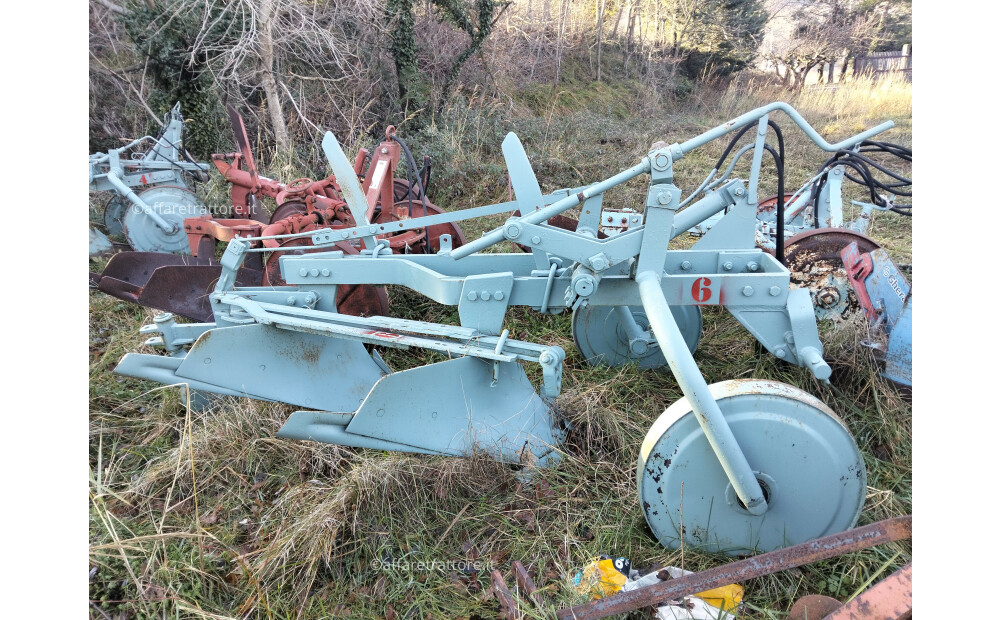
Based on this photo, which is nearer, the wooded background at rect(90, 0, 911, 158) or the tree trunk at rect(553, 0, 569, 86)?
the wooded background at rect(90, 0, 911, 158)

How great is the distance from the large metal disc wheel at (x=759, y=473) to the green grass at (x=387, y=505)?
0.15 meters

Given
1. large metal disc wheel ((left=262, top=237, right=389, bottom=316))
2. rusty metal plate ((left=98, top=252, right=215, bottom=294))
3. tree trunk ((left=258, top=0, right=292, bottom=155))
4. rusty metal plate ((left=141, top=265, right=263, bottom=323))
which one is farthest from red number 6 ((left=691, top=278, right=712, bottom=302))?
tree trunk ((left=258, top=0, right=292, bottom=155))

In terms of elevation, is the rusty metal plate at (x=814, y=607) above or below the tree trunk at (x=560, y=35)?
below

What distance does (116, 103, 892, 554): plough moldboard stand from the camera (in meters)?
1.88

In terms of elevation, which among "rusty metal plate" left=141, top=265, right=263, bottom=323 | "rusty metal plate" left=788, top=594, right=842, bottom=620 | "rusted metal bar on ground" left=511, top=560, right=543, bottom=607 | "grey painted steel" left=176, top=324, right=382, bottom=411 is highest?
"rusty metal plate" left=141, top=265, right=263, bottom=323

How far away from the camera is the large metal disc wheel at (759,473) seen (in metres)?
1.86

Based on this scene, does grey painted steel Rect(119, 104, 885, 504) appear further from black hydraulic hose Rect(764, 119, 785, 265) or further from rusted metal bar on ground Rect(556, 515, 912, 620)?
rusted metal bar on ground Rect(556, 515, 912, 620)

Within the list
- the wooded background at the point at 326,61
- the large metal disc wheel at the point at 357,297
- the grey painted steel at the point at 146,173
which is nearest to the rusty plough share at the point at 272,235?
the large metal disc wheel at the point at 357,297

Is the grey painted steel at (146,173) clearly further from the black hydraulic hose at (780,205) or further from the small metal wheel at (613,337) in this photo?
the black hydraulic hose at (780,205)

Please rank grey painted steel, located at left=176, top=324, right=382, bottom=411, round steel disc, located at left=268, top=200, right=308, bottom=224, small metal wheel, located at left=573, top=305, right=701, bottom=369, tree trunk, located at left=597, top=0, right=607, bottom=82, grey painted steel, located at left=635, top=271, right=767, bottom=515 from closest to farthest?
grey painted steel, located at left=635, top=271, right=767, bottom=515 → grey painted steel, located at left=176, top=324, right=382, bottom=411 → small metal wheel, located at left=573, top=305, right=701, bottom=369 → round steel disc, located at left=268, top=200, right=308, bottom=224 → tree trunk, located at left=597, top=0, right=607, bottom=82

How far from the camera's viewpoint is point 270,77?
734 centimetres

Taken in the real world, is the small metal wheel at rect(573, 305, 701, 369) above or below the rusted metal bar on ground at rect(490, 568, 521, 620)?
above

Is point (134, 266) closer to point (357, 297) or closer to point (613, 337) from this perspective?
point (357, 297)

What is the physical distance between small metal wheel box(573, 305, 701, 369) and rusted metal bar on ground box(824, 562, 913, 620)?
5.90ft
